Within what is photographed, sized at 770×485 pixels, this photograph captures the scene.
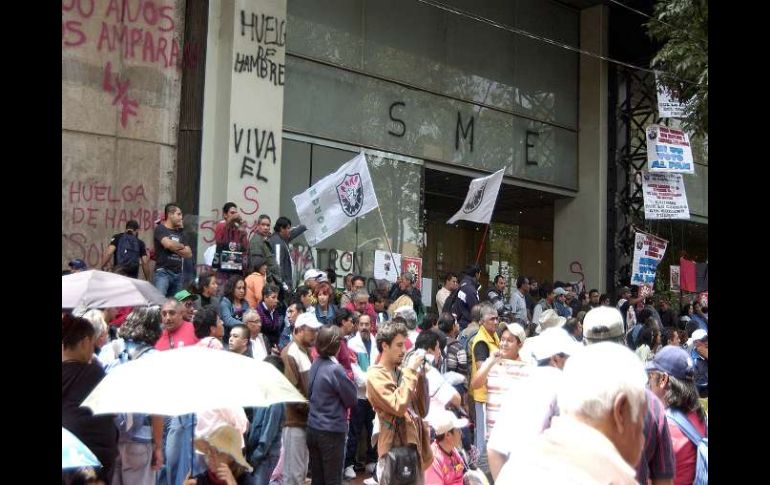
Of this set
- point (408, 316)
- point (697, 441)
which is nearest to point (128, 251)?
point (408, 316)

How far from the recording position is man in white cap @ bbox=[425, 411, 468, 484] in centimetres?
693

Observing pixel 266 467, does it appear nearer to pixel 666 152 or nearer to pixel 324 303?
pixel 324 303

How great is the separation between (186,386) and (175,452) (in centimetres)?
185

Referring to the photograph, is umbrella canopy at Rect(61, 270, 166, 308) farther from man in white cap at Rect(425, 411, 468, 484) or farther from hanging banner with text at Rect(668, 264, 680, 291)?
hanging banner with text at Rect(668, 264, 680, 291)

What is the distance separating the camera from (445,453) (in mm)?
7027

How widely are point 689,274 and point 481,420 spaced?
47.5 ft

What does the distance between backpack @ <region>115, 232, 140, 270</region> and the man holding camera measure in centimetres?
99

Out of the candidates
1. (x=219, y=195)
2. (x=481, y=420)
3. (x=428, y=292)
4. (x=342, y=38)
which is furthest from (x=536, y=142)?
(x=481, y=420)

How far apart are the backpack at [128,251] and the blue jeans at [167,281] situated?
0.46 metres

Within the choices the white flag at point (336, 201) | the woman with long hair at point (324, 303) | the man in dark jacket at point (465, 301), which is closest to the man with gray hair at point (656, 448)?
the woman with long hair at point (324, 303)

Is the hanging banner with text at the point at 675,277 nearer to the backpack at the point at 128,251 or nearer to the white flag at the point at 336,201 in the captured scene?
the white flag at the point at 336,201
